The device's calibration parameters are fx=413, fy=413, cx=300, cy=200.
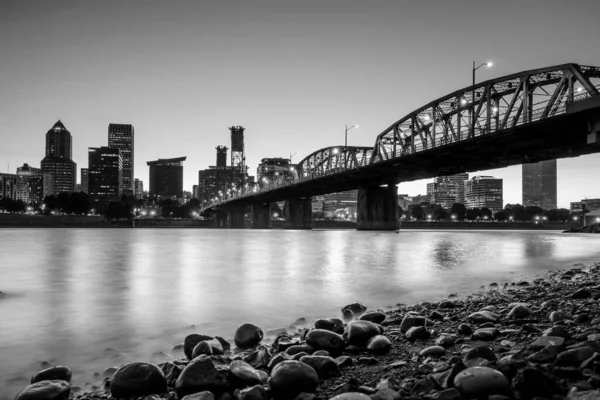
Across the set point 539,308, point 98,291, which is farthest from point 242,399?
point 98,291

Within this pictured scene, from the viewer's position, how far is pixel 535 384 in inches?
122

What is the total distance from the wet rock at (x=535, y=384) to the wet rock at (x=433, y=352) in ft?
4.75

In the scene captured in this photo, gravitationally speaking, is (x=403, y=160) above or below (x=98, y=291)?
above

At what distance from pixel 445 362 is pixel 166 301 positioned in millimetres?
7601

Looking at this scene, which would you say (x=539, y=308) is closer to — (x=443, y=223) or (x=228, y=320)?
(x=228, y=320)

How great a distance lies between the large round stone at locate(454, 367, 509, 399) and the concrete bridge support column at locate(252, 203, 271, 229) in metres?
124

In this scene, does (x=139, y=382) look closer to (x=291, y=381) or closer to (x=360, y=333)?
(x=291, y=381)

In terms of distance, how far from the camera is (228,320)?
8.16 meters

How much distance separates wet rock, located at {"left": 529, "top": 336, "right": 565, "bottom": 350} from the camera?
4143 mm

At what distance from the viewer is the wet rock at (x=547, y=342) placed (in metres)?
4.14

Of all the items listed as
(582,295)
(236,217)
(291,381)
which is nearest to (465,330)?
(291,381)

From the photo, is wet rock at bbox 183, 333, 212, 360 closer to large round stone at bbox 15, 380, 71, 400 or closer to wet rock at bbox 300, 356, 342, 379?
large round stone at bbox 15, 380, 71, 400

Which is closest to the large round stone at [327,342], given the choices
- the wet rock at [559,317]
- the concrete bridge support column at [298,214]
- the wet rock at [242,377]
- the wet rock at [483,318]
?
the wet rock at [242,377]

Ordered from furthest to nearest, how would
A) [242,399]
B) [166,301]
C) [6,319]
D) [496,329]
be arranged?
1. [166,301]
2. [6,319]
3. [496,329]
4. [242,399]
